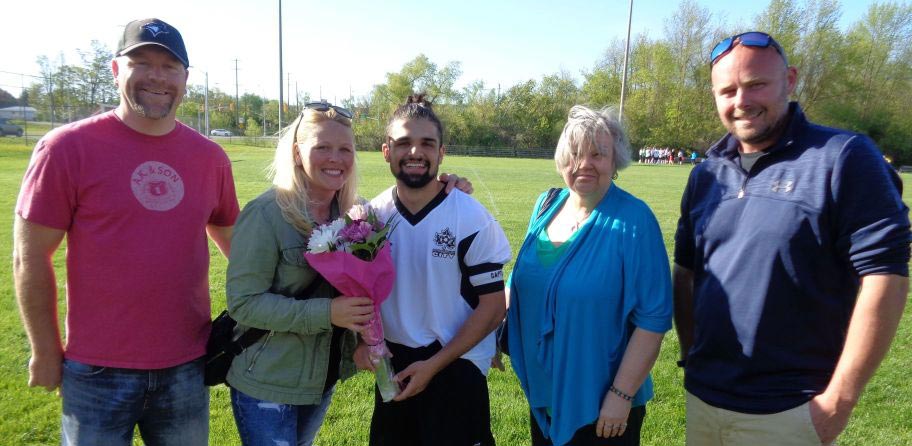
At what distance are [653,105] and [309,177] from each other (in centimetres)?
7318

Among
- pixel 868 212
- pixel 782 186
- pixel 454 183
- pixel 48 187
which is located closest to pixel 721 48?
pixel 782 186

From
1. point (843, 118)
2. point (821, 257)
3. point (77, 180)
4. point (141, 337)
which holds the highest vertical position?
point (843, 118)

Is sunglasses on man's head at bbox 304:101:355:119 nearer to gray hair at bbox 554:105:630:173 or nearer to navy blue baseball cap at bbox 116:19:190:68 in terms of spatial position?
navy blue baseball cap at bbox 116:19:190:68

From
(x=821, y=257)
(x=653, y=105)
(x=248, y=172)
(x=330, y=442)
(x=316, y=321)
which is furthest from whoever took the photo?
(x=653, y=105)

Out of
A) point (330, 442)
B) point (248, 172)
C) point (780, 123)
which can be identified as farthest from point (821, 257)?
point (248, 172)

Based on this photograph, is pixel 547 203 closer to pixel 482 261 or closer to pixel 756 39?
pixel 482 261

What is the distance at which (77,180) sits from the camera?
255cm

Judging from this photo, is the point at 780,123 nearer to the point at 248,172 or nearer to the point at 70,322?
the point at 70,322

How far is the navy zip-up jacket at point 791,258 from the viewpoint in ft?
7.22

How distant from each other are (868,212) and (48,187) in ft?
11.2

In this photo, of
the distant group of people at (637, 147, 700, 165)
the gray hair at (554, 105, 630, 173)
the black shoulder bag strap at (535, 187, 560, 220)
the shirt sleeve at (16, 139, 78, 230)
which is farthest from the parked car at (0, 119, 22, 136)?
the distant group of people at (637, 147, 700, 165)

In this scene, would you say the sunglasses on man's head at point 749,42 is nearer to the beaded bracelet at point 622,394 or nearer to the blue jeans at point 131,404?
the beaded bracelet at point 622,394

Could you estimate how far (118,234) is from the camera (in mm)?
2604

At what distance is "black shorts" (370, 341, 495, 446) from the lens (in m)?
2.80
